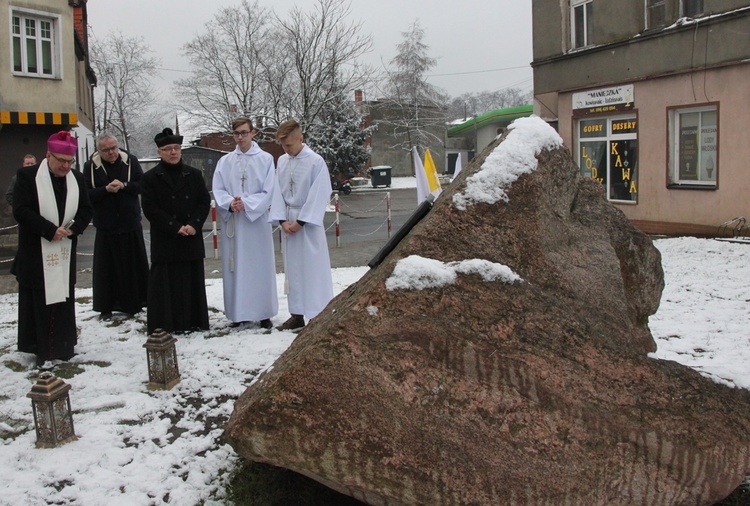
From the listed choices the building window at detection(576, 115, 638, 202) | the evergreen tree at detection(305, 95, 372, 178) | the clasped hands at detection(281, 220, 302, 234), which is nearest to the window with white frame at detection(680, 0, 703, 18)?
the building window at detection(576, 115, 638, 202)

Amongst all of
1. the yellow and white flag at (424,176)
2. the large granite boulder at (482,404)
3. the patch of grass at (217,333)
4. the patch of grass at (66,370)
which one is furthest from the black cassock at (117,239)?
the large granite boulder at (482,404)

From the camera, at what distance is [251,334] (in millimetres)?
6641

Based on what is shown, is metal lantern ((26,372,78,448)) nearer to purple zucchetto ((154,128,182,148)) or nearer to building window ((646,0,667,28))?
purple zucchetto ((154,128,182,148))

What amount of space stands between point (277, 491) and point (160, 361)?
74.9 inches

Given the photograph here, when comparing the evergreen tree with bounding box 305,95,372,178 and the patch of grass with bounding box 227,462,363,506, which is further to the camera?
the evergreen tree with bounding box 305,95,372,178

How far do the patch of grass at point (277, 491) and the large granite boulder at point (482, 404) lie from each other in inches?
16.4

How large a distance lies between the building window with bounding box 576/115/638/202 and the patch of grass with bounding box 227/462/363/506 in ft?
45.9

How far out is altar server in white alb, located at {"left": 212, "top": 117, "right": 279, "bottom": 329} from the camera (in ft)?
22.6

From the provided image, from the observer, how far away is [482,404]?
2973 mm

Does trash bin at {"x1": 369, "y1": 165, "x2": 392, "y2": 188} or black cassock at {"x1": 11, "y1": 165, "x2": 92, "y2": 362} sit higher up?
trash bin at {"x1": 369, "y1": 165, "x2": 392, "y2": 188}

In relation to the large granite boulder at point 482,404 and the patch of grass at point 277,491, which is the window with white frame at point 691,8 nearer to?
the large granite boulder at point 482,404

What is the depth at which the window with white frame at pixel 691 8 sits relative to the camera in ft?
45.4

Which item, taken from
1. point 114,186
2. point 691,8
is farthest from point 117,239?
point 691,8

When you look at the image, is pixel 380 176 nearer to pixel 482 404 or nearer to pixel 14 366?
pixel 14 366
